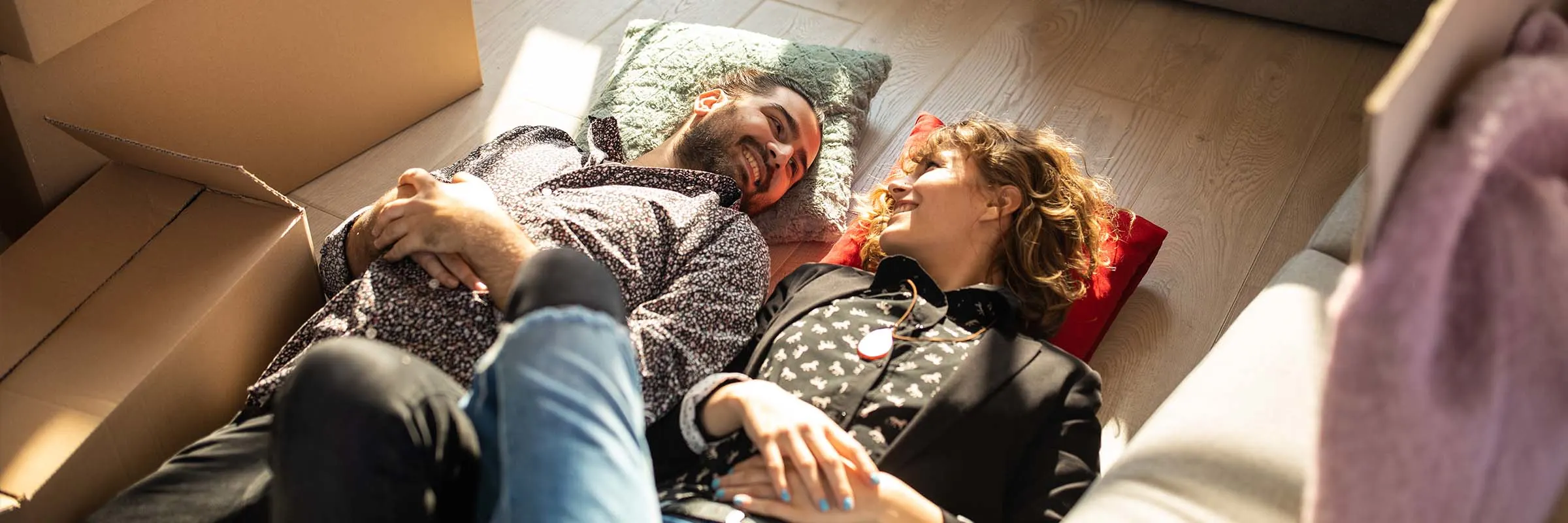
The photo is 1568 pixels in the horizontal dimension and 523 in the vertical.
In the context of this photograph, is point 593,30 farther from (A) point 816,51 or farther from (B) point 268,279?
(B) point 268,279

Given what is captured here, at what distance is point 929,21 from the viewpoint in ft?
8.05

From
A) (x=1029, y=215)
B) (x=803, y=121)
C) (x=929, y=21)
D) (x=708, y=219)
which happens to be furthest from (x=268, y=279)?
(x=929, y=21)

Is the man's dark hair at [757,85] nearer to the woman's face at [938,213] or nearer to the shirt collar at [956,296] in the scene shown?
the woman's face at [938,213]

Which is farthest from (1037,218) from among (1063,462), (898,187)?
(1063,462)

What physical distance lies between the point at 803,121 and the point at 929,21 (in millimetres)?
792

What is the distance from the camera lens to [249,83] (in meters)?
1.72

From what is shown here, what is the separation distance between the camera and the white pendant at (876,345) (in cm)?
134

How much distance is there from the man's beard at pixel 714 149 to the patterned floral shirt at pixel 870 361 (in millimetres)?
337

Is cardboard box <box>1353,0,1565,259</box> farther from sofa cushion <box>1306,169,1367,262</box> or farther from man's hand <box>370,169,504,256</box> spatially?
man's hand <box>370,169,504,256</box>

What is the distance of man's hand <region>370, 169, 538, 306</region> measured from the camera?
134 centimetres

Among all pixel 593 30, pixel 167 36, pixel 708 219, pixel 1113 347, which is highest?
pixel 167 36

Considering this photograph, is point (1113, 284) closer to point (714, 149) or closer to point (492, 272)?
point (714, 149)

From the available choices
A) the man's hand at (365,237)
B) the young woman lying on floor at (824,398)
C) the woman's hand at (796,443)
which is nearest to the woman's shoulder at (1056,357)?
the young woman lying on floor at (824,398)

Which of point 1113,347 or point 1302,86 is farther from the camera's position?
point 1302,86
